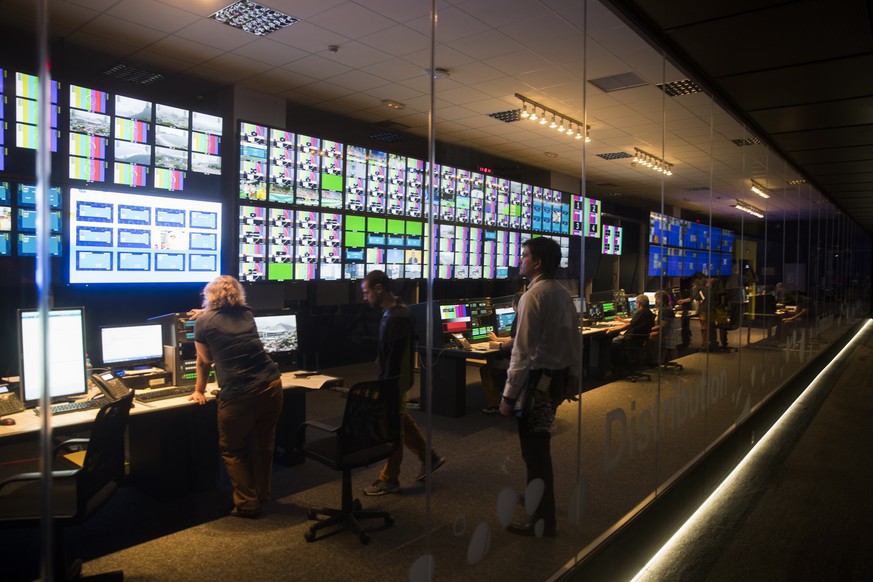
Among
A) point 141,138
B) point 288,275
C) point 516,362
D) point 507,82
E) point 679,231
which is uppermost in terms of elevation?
point 507,82

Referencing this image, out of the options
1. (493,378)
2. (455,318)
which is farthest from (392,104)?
(493,378)

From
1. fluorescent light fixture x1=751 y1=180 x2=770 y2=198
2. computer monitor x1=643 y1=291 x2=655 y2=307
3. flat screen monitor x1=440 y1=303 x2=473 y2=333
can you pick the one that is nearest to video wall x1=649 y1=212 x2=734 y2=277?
computer monitor x1=643 y1=291 x2=655 y2=307

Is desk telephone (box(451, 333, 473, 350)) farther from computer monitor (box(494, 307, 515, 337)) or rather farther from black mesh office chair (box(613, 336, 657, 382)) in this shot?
black mesh office chair (box(613, 336, 657, 382))

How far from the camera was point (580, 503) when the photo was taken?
2938 mm

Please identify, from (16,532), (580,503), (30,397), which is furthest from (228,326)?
(580,503)

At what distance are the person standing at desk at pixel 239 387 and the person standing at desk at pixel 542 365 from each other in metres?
1.43

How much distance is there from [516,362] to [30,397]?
2422mm

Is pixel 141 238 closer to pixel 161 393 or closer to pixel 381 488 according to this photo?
pixel 161 393

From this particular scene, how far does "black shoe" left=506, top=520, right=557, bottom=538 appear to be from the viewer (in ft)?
9.05

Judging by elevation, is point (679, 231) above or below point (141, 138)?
below

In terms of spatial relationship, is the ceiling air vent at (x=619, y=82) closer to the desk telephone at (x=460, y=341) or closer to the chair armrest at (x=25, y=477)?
the desk telephone at (x=460, y=341)

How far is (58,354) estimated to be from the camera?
288 cm

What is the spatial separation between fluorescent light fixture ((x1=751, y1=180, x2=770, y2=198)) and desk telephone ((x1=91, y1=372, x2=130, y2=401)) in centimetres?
827

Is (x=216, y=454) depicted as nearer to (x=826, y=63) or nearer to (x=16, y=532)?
(x=16, y=532)
